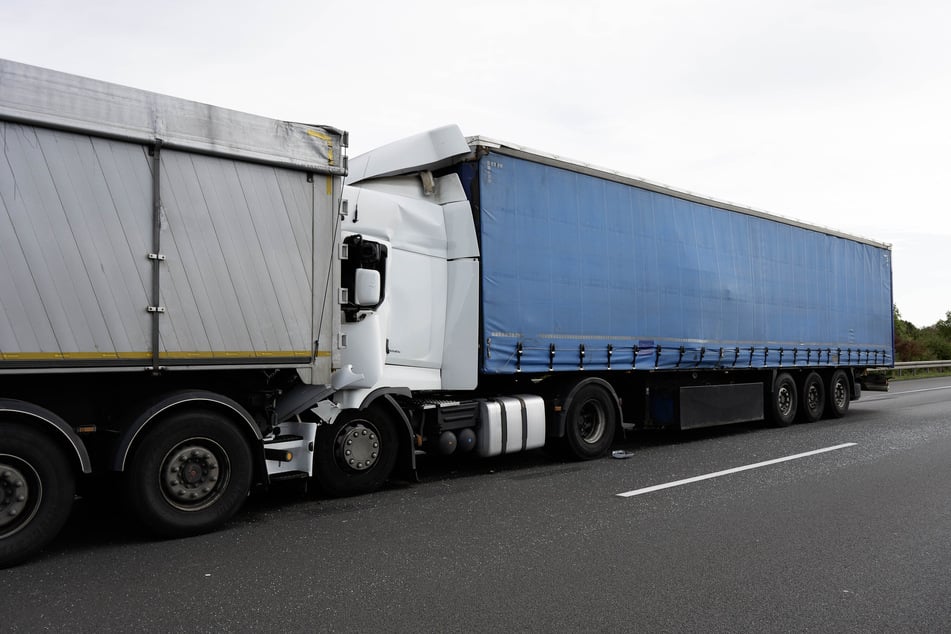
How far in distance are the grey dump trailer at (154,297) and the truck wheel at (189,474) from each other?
11 millimetres

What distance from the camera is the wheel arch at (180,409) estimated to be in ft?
18.4

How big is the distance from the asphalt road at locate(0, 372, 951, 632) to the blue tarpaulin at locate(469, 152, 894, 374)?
198cm

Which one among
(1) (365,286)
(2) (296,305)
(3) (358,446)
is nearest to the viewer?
(2) (296,305)

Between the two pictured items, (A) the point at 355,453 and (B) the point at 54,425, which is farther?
(A) the point at 355,453

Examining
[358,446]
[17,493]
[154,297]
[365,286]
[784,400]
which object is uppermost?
[365,286]

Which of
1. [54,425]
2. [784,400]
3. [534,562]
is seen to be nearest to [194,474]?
[54,425]

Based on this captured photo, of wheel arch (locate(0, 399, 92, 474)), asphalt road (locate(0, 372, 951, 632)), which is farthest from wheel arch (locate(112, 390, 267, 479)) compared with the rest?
asphalt road (locate(0, 372, 951, 632))

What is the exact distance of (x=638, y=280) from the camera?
35.1ft

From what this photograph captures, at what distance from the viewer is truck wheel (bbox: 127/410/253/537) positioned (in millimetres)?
5734

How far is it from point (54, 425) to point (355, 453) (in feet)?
9.23

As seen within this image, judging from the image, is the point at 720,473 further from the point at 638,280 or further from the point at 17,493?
the point at 17,493

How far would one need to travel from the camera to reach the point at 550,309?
9.43 meters

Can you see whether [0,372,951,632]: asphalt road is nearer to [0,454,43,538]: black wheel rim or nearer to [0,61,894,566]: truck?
[0,454,43,538]: black wheel rim

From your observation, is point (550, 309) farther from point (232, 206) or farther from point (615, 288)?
point (232, 206)
